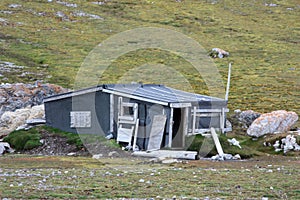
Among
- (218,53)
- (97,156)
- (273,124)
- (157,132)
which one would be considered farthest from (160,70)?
(97,156)

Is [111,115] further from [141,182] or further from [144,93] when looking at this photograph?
[141,182]

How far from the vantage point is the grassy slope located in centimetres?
7238

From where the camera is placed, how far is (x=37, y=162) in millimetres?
27625

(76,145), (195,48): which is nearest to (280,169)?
(76,145)

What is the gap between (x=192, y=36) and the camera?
107 m

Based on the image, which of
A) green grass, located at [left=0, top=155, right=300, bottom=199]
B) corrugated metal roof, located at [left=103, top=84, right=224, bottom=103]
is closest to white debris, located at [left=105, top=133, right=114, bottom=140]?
corrugated metal roof, located at [left=103, top=84, right=224, bottom=103]

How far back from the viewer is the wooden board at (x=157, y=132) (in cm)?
3403

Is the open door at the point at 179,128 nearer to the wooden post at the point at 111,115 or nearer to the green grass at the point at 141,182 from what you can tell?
the wooden post at the point at 111,115

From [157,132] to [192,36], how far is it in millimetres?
74731

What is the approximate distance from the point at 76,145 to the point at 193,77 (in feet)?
150

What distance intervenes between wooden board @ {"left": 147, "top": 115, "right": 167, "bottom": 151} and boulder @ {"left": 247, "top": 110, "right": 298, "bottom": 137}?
28.1ft

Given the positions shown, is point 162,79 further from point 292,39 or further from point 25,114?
point 292,39

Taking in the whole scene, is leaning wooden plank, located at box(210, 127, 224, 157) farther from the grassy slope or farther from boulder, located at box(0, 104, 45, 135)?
the grassy slope

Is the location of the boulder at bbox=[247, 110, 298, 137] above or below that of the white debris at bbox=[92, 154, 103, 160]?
above
